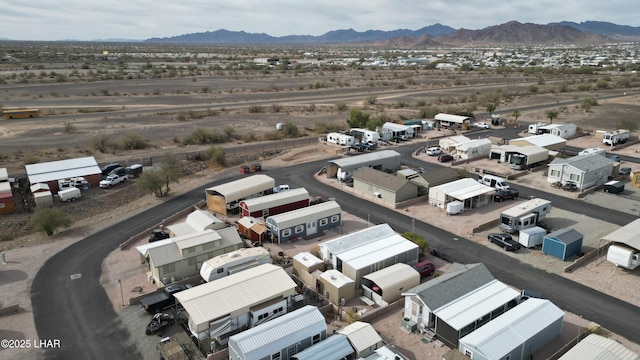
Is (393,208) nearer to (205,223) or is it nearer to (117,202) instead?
(205,223)

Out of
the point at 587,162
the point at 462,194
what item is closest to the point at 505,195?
the point at 462,194

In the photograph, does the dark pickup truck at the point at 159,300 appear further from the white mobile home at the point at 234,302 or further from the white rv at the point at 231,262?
the white mobile home at the point at 234,302

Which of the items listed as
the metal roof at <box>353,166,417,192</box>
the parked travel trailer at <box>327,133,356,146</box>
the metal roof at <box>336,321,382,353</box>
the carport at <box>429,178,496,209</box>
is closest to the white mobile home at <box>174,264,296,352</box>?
the metal roof at <box>336,321,382,353</box>

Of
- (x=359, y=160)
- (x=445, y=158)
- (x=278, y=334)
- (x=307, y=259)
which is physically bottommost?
(x=307, y=259)

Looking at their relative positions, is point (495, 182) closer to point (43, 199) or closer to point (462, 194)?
point (462, 194)

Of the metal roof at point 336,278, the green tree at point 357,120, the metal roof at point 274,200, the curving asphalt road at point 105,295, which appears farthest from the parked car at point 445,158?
the metal roof at point 336,278

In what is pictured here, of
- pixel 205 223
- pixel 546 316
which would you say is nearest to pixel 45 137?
pixel 205 223
